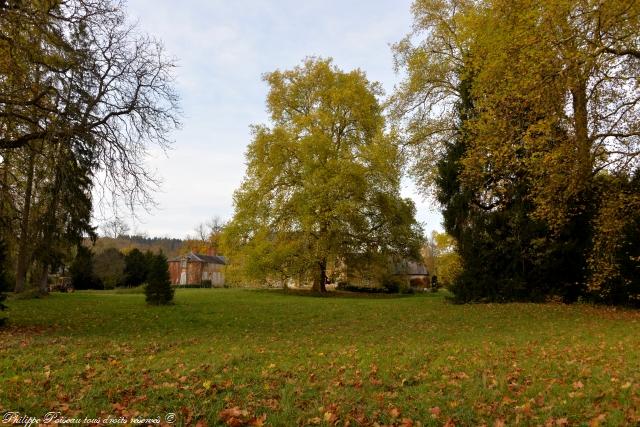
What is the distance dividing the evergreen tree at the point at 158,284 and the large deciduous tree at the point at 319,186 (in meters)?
9.38

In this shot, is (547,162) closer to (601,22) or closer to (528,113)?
(528,113)

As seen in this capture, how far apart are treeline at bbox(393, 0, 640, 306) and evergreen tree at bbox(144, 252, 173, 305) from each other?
13.2m

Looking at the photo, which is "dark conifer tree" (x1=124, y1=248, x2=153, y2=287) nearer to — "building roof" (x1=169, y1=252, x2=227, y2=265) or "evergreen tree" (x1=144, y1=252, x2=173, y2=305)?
"building roof" (x1=169, y1=252, x2=227, y2=265)

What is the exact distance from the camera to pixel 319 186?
Answer: 28969 mm

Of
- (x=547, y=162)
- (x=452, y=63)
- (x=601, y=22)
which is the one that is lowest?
(x=547, y=162)

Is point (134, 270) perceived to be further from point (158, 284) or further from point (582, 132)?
point (582, 132)

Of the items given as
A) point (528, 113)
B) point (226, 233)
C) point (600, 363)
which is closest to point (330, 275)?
point (226, 233)

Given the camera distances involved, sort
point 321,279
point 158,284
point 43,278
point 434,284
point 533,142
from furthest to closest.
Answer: point 434,284
point 321,279
point 43,278
point 158,284
point 533,142

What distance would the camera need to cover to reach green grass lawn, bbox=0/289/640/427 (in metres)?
5.16

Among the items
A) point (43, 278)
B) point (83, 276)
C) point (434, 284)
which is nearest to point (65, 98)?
point (43, 278)

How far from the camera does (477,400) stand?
223 inches

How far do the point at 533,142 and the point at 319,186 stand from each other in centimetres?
1654

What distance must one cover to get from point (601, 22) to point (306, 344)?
1112 centimetres

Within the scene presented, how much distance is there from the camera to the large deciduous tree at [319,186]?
2956 cm
